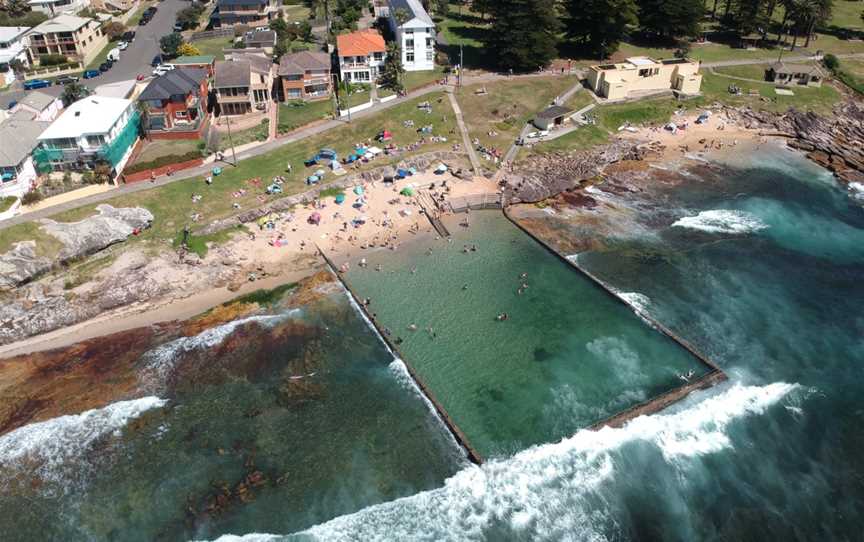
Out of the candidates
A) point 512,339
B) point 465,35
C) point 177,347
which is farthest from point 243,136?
point 465,35

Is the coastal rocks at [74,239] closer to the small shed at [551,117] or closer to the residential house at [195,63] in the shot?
the residential house at [195,63]

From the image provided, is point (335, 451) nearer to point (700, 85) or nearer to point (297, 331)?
point (297, 331)

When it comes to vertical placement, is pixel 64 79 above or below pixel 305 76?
below

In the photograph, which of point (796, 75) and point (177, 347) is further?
point (796, 75)

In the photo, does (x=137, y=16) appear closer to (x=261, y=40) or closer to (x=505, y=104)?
(x=261, y=40)

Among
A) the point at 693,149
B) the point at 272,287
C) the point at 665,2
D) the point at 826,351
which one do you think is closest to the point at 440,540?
the point at 272,287

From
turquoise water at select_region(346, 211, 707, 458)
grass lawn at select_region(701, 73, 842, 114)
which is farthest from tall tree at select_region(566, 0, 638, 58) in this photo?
turquoise water at select_region(346, 211, 707, 458)

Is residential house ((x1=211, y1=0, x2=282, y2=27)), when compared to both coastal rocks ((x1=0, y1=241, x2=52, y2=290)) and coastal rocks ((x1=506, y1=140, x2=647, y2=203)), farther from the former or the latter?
coastal rocks ((x1=0, y1=241, x2=52, y2=290))

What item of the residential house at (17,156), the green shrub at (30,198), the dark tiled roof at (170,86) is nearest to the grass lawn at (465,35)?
the dark tiled roof at (170,86)
